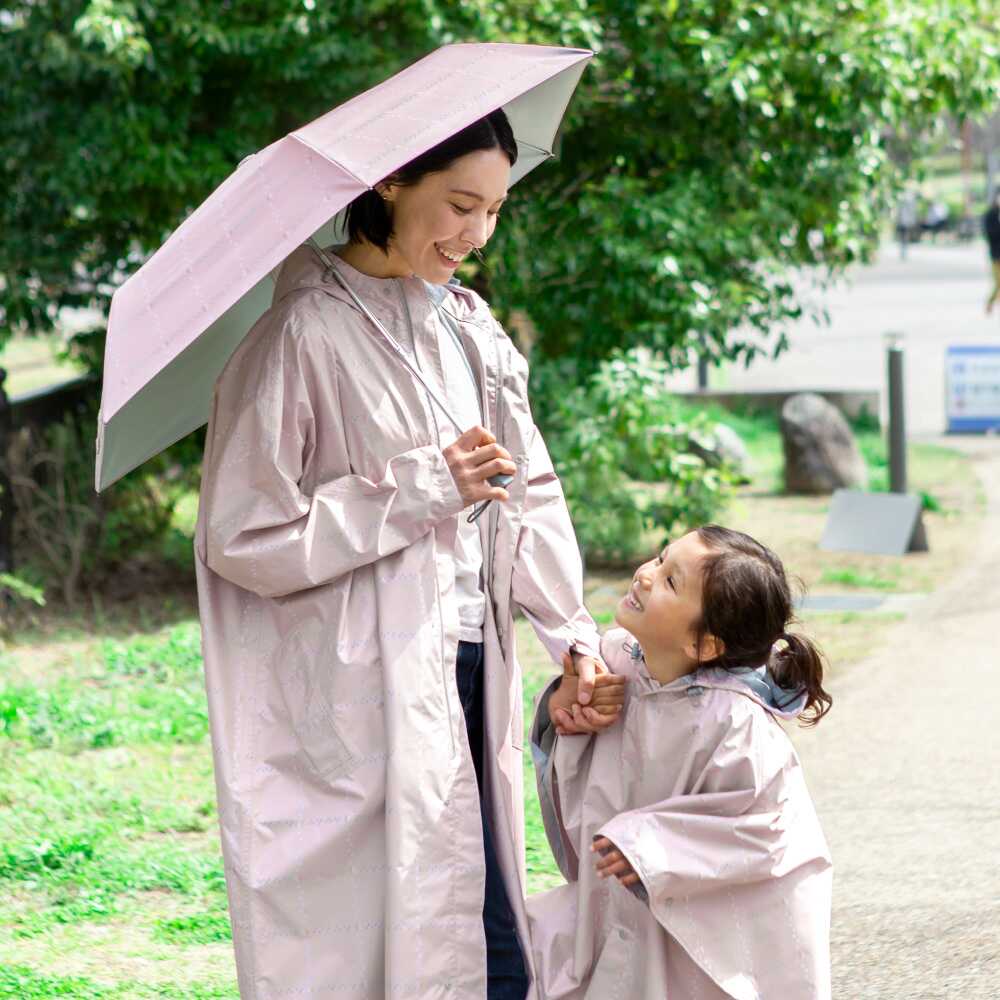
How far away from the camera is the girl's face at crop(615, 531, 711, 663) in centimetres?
264

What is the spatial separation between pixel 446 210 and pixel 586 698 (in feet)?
2.70

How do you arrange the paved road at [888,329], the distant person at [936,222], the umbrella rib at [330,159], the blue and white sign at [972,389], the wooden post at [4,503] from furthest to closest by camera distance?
the distant person at [936,222] < the paved road at [888,329] < the blue and white sign at [972,389] < the wooden post at [4,503] < the umbrella rib at [330,159]

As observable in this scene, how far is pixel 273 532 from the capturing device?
8.18 feet

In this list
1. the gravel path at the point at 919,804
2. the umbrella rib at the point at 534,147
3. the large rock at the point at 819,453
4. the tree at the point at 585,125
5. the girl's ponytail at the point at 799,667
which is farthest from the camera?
the large rock at the point at 819,453

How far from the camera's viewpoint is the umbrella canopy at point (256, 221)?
2.41m

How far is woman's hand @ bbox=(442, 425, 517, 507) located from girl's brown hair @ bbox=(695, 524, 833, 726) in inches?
14.6

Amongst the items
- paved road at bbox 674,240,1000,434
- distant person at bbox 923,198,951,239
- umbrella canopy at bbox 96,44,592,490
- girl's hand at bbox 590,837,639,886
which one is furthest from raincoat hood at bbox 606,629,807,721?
distant person at bbox 923,198,951,239

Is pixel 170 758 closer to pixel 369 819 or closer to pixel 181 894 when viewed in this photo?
pixel 181 894

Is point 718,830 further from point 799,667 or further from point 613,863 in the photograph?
point 799,667

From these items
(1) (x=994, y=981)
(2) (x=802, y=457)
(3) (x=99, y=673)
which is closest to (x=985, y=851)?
(1) (x=994, y=981)

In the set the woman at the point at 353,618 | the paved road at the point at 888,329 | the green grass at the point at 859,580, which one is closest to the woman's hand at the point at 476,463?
the woman at the point at 353,618

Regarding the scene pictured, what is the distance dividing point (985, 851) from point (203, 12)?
4.47 metres

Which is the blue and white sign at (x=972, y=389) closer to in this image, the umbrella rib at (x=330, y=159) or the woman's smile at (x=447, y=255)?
the woman's smile at (x=447, y=255)

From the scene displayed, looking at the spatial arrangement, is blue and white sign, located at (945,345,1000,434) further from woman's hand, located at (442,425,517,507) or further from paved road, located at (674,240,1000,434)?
woman's hand, located at (442,425,517,507)
